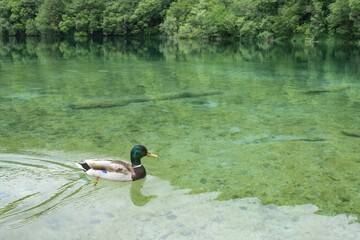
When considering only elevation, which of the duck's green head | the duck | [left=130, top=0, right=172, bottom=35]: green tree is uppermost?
[left=130, top=0, right=172, bottom=35]: green tree

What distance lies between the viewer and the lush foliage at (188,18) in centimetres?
4209

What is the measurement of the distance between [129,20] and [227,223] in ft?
208

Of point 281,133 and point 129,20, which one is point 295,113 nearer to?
point 281,133

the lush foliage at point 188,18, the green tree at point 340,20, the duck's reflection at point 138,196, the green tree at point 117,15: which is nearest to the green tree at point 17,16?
the lush foliage at point 188,18

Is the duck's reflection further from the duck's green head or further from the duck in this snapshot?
the duck's green head

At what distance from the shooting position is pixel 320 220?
5227mm

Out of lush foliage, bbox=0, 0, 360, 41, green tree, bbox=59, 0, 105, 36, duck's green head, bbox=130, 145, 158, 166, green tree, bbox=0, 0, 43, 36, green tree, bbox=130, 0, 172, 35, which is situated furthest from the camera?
green tree, bbox=0, 0, 43, 36

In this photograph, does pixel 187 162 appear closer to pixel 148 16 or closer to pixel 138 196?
pixel 138 196

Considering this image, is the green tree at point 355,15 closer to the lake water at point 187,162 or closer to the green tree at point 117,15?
the lake water at point 187,162

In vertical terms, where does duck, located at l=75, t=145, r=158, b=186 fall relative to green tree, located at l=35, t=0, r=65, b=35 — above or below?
below

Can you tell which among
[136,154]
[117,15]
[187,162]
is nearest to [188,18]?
[117,15]

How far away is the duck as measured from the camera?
621 centimetres

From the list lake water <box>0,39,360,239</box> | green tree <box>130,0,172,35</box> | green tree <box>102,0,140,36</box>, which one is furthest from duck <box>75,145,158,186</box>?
green tree <box>102,0,140,36</box>

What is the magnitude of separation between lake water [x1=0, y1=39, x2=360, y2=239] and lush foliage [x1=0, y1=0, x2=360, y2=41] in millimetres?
24836
